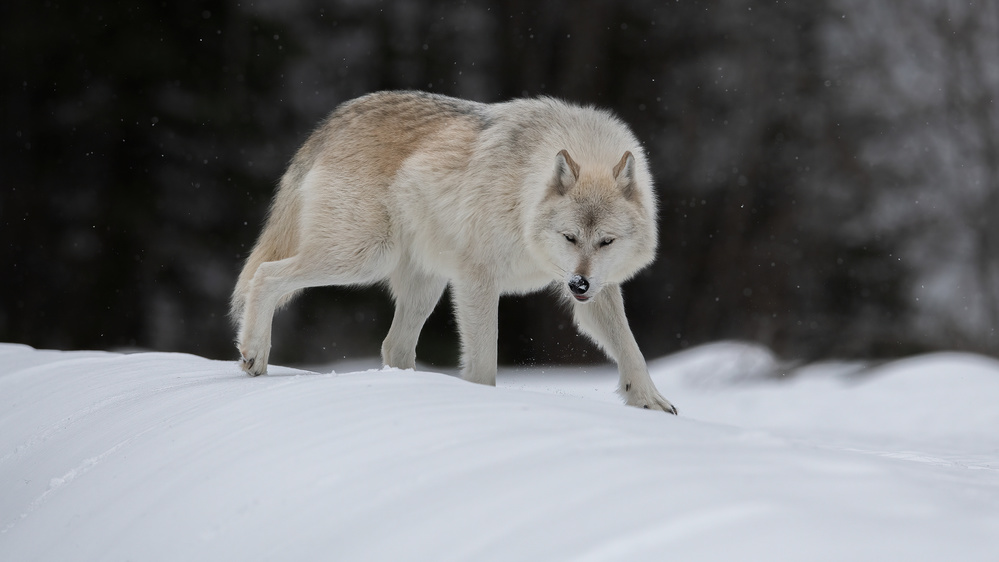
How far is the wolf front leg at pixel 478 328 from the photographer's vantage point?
13.9 ft

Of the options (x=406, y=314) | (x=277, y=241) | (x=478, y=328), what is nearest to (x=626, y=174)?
(x=478, y=328)

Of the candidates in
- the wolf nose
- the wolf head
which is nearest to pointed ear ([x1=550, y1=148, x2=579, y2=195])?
the wolf head

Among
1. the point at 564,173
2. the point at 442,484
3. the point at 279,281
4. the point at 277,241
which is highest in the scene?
the point at 564,173

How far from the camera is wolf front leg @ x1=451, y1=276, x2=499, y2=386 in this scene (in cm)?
424

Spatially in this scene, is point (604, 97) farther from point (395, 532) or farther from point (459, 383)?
point (395, 532)

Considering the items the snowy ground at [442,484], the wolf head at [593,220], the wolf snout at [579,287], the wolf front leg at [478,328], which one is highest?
the wolf head at [593,220]

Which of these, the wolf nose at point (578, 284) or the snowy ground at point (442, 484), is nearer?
the snowy ground at point (442, 484)

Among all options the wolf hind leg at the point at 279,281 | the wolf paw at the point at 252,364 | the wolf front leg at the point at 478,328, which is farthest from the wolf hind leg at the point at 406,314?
the wolf paw at the point at 252,364

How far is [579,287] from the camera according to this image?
386 cm

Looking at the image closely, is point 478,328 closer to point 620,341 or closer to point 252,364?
point 620,341

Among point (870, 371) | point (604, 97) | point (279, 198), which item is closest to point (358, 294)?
point (604, 97)

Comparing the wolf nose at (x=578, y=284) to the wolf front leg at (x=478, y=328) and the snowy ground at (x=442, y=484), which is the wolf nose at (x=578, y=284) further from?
the snowy ground at (x=442, y=484)

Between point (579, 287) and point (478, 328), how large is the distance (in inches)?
24.5

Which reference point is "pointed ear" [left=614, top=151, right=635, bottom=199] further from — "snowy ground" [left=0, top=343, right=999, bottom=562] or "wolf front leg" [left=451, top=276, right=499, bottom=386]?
"snowy ground" [left=0, top=343, right=999, bottom=562]
